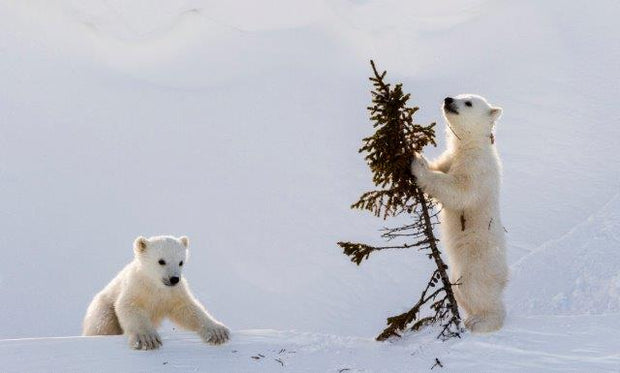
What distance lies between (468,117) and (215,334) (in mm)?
2198

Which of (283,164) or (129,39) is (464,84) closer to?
(283,164)

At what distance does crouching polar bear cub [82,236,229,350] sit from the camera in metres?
5.28

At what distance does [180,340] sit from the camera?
5281 mm

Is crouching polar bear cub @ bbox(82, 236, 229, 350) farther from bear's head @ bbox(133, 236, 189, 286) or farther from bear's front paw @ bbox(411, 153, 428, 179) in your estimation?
bear's front paw @ bbox(411, 153, 428, 179)

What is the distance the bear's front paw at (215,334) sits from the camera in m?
5.18

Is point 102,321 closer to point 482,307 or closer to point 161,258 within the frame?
point 161,258

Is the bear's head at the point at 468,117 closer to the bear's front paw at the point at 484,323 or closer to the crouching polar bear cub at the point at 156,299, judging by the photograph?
the bear's front paw at the point at 484,323

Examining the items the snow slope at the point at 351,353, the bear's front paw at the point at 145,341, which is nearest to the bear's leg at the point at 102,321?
the snow slope at the point at 351,353

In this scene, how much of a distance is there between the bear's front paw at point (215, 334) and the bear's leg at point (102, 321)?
901mm

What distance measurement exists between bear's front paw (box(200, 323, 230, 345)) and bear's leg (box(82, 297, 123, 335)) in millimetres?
901

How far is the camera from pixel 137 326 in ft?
16.9

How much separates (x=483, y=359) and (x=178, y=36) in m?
17.2

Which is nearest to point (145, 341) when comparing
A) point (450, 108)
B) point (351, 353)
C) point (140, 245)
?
point (140, 245)


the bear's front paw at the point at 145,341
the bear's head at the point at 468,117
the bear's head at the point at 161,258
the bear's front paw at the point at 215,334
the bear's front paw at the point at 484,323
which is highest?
the bear's head at the point at 468,117
